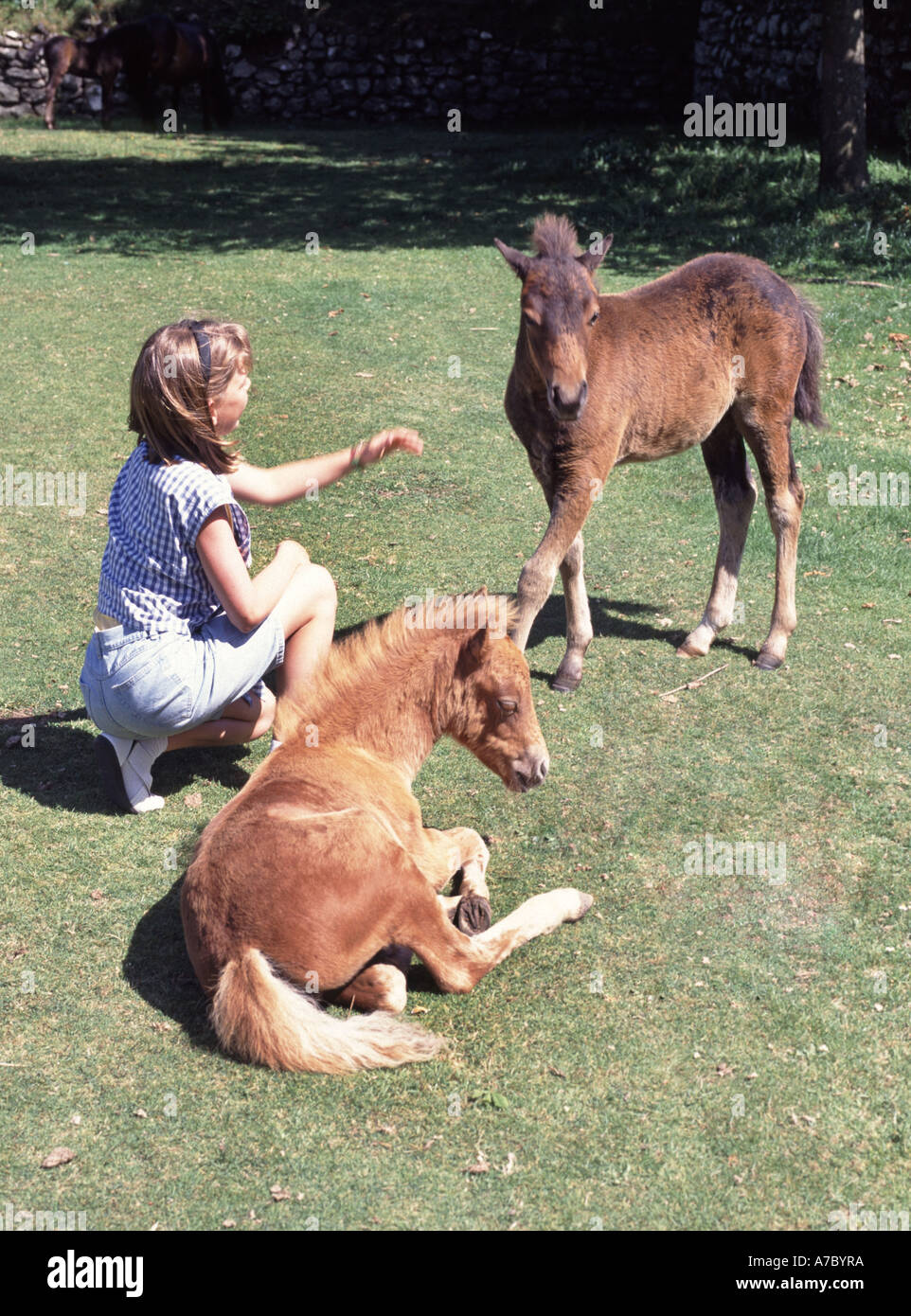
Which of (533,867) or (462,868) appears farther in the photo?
(533,867)

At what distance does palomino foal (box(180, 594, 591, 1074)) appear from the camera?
12.7 ft

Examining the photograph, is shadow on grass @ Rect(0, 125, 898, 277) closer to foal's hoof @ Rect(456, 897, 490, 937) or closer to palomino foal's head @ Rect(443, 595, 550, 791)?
palomino foal's head @ Rect(443, 595, 550, 791)

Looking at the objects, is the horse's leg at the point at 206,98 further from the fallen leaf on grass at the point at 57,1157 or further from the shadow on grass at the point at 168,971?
the fallen leaf on grass at the point at 57,1157

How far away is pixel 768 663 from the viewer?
22.2ft

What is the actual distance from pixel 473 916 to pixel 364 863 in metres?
0.72

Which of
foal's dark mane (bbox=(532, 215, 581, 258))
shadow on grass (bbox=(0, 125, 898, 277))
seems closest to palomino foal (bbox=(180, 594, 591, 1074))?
foal's dark mane (bbox=(532, 215, 581, 258))

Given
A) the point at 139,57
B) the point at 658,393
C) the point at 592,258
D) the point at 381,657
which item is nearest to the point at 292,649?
the point at 381,657

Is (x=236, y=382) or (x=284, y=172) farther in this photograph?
(x=284, y=172)

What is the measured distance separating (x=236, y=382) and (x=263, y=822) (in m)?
1.82

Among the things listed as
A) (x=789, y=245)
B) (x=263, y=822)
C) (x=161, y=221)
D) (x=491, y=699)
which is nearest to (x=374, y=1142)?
(x=263, y=822)

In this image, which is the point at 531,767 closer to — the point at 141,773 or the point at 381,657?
the point at 381,657

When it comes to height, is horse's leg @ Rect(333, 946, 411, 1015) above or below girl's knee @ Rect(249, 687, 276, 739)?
below

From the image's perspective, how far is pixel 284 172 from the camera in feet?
68.7

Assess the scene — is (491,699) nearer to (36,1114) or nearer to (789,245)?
(36,1114)
